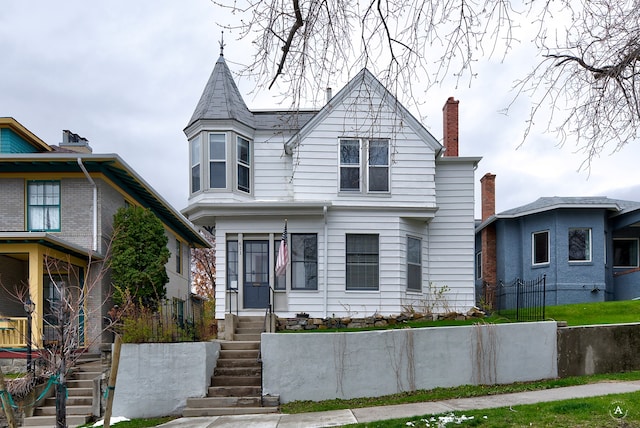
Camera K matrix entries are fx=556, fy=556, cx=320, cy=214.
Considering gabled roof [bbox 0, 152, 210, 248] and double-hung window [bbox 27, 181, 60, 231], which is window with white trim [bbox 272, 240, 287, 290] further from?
double-hung window [bbox 27, 181, 60, 231]

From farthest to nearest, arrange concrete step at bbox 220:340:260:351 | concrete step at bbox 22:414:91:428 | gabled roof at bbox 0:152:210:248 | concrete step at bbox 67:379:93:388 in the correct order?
gabled roof at bbox 0:152:210:248 < concrete step at bbox 220:340:260:351 < concrete step at bbox 67:379:93:388 < concrete step at bbox 22:414:91:428

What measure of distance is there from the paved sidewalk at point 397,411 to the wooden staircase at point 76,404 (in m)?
2.79

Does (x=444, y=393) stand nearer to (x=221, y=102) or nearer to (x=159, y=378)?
(x=159, y=378)

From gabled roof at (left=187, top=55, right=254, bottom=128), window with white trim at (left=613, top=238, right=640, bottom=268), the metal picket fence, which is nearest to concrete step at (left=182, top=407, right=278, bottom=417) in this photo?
the metal picket fence

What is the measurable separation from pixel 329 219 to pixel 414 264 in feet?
9.66

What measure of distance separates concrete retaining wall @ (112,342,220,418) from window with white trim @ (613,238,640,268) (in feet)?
62.4

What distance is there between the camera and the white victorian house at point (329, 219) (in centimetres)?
1595

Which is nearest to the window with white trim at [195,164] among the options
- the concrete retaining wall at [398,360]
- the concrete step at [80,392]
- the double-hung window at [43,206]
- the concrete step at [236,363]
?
the double-hung window at [43,206]

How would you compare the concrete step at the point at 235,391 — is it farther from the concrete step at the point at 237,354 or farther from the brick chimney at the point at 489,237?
the brick chimney at the point at 489,237

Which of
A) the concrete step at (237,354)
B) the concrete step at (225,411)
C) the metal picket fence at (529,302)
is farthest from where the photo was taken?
the metal picket fence at (529,302)

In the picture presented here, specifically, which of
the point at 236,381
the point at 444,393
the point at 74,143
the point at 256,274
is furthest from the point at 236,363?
the point at 74,143

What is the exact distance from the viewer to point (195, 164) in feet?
55.1

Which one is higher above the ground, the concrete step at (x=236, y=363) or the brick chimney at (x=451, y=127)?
the brick chimney at (x=451, y=127)

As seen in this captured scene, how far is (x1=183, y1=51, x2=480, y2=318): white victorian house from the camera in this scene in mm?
15945
